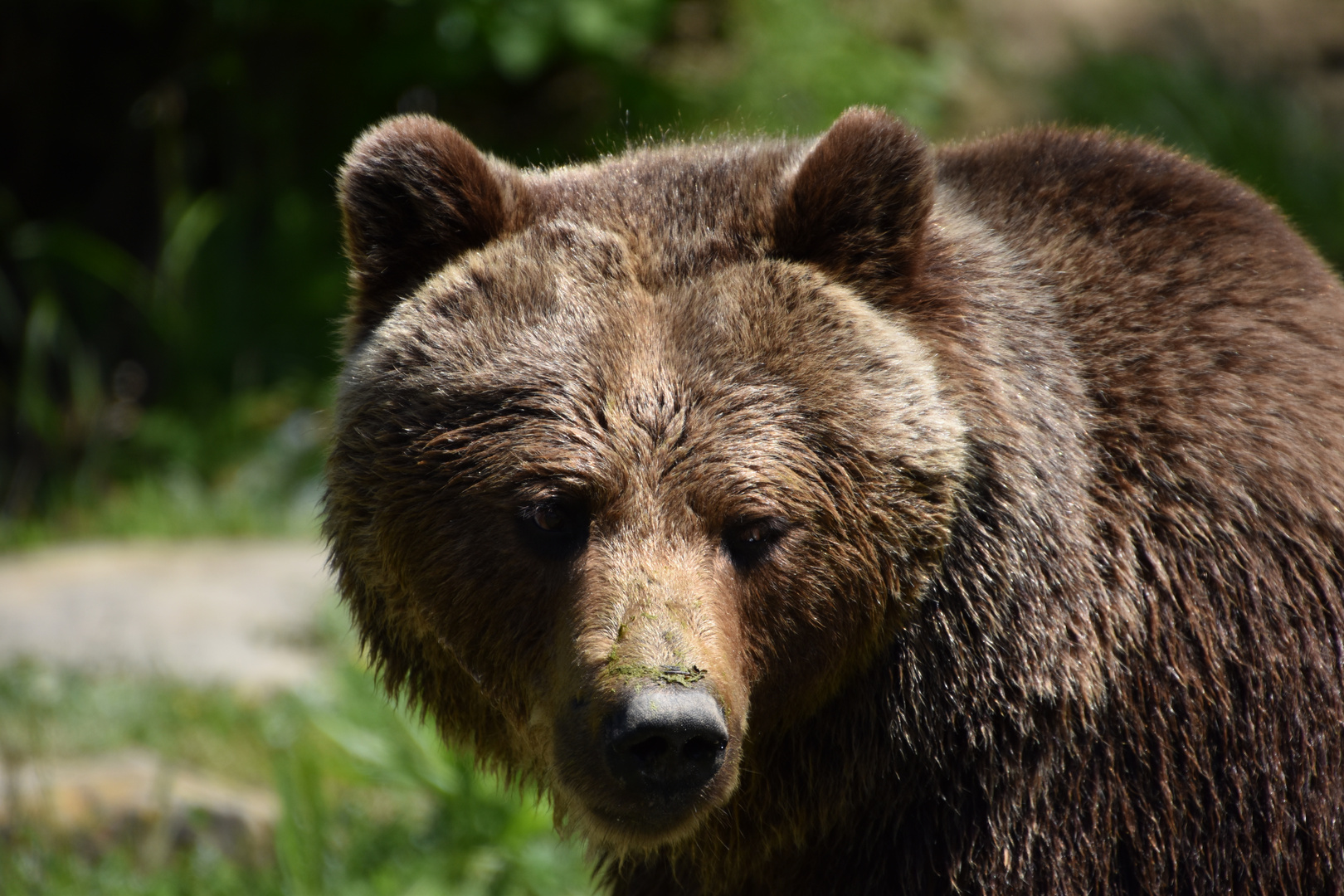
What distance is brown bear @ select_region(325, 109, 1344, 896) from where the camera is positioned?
258 cm

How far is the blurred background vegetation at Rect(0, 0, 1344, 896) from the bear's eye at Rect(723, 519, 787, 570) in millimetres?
5381

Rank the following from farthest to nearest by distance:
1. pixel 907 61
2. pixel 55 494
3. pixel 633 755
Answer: pixel 907 61 → pixel 55 494 → pixel 633 755

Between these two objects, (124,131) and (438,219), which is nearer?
(438,219)

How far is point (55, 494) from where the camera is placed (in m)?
8.20

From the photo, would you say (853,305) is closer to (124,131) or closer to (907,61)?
(907,61)

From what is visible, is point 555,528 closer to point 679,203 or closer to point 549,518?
point 549,518

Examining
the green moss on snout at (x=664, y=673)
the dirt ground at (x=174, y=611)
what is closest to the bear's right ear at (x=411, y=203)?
the green moss on snout at (x=664, y=673)

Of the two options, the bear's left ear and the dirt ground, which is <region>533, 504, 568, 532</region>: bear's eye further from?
the dirt ground

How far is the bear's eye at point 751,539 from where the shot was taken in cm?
262

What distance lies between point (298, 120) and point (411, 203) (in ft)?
22.3

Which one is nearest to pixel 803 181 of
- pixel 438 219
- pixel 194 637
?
pixel 438 219

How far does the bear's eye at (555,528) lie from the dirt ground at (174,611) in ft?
11.7

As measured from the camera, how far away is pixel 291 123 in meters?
9.12

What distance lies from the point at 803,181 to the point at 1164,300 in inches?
31.3
